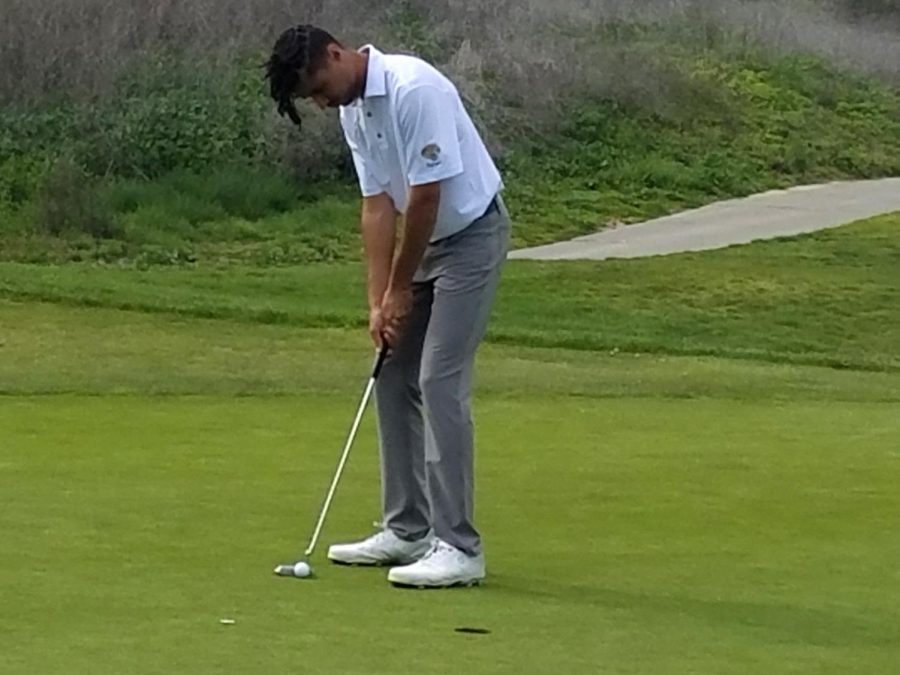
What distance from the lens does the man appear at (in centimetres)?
604

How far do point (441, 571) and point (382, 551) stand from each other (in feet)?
1.32

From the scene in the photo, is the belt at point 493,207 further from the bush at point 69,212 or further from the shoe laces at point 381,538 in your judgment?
the bush at point 69,212

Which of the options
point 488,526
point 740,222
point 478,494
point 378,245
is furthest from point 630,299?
point 378,245

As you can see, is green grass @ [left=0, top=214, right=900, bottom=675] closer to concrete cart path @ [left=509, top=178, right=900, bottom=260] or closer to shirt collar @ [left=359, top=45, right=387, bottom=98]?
shirt collar @ [left=359, top=45, right=387, bottom=98]

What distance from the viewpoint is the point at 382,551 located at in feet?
21.1

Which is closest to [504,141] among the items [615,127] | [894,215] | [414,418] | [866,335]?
[615,127]

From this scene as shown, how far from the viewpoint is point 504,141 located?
2397cm

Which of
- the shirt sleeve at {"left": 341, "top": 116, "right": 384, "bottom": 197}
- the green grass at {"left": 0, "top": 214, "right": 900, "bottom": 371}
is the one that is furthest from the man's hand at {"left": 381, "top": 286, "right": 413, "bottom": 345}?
the green grass at {"left": 0, "top": 214, "right": 900, "bottom": 371}

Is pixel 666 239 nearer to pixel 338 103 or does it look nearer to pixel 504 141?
pixel 504 141

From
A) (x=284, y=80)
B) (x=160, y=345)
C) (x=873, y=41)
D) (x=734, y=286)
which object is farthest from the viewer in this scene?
(x=873, y=41)

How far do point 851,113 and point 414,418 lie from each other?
76.7 ft

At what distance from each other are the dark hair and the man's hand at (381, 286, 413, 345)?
0.65 m

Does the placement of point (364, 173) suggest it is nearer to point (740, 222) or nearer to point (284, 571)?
point (284, 571)

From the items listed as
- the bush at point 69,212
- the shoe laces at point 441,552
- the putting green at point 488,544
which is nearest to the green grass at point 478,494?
the putting green at point 488,544
